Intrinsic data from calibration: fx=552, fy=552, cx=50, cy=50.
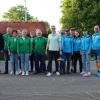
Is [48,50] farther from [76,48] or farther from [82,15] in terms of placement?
[82,15]

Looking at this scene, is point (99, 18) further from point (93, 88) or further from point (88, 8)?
point (93, 88)

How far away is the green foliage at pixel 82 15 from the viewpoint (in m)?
52.0

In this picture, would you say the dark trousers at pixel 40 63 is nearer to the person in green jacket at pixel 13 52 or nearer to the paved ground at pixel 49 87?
the person in green jacket at pixel 13 52

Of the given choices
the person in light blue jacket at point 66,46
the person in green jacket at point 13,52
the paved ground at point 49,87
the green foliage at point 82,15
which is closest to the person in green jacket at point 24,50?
the person in green jacket at point 13,52

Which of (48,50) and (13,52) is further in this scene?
(13,52)

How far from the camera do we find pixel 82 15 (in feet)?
Result: 172

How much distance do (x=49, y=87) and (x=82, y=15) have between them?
36566mm

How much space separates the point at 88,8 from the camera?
173ft

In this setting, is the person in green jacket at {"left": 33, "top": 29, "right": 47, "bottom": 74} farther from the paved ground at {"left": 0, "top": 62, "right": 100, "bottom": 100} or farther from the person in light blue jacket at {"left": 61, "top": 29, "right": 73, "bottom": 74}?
the paved ground at {"left": 0, "top": 62, "right": 100, "bottom": 100}

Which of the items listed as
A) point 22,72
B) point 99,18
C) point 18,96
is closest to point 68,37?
point 22,72

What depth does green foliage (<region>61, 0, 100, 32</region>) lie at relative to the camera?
52.0 m

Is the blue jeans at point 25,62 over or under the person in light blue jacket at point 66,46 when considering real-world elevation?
under

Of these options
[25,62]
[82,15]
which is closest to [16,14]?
[82,15]

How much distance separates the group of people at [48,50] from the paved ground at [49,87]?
0.66m
